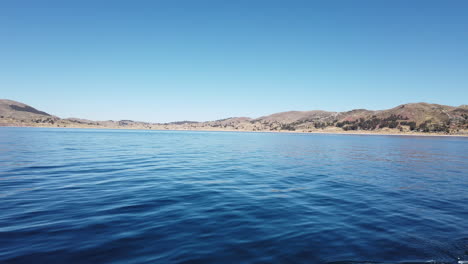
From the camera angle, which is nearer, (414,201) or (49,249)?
(49,249)

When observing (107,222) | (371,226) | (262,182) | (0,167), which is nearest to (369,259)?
Answer: (371,226)

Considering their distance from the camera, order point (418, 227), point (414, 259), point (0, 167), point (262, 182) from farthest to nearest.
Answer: point (0, 167)
point (262, 182)
point (418, 227)
point (414, 259)

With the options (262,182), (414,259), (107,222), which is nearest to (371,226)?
(414,259)

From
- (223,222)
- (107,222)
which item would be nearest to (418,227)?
(223,222)

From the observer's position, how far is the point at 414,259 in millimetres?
6609

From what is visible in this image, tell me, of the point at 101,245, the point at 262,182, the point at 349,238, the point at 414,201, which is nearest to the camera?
the point at 101,245

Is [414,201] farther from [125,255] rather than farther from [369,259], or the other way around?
[125,255]

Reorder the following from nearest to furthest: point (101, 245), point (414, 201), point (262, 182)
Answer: point (101, 245), point (414, 201), point (262, 182)

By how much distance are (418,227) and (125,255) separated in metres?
11.2

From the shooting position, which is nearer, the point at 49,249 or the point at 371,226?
the point at 49,249

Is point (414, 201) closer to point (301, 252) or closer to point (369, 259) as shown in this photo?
point (369, 259)

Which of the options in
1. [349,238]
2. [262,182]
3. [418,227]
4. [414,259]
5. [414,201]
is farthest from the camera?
[262,182]

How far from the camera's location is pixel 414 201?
42.9ft

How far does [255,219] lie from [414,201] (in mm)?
10235
